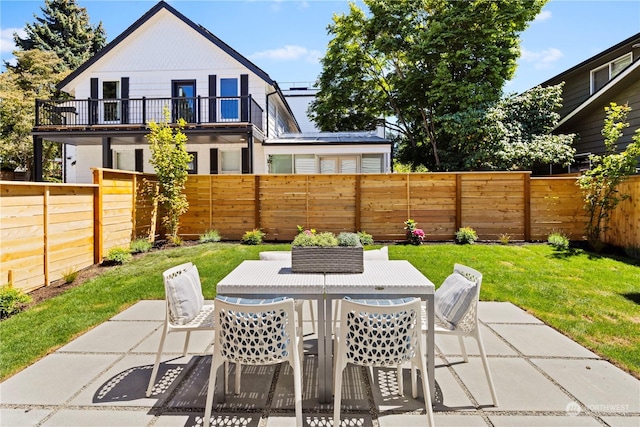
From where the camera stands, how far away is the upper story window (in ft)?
41.1

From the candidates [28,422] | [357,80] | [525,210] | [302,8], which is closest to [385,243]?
[525,210]

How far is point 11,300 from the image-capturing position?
4965 mm

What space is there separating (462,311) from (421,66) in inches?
629

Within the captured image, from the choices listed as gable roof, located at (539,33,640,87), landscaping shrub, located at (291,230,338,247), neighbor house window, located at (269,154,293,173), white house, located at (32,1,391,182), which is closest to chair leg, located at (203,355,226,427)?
landscaping shrub, located at (291,230,338,247)

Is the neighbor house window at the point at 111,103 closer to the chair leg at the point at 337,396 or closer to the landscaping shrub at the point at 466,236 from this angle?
the landscaping shrub at the point at 466,236

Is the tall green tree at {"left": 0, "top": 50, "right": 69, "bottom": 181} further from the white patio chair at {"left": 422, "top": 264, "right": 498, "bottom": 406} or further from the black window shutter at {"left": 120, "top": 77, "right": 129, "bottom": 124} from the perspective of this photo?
the white patio chair at {"left": 422, "top": 264, "right": 498, "bottom": 406}

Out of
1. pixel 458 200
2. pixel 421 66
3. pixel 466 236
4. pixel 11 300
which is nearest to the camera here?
pixel 11 300

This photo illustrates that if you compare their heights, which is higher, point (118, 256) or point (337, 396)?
point (118, 256)

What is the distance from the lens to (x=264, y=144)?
1452 cm

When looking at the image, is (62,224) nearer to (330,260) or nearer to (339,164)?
(330,260)

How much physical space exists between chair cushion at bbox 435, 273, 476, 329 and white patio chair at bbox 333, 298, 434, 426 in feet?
2.26

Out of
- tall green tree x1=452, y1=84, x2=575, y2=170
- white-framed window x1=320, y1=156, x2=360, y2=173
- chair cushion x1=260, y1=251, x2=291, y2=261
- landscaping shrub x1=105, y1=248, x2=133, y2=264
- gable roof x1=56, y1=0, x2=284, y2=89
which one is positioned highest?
gable roof x1=56, y1=0, x2=284, y2=89

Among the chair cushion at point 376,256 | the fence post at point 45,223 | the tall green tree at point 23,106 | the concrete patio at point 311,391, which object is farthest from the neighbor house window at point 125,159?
the chair cushion at point 376,256

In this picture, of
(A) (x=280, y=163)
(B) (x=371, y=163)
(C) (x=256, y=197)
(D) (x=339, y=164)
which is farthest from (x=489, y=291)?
(A) (x=280, y=163)
